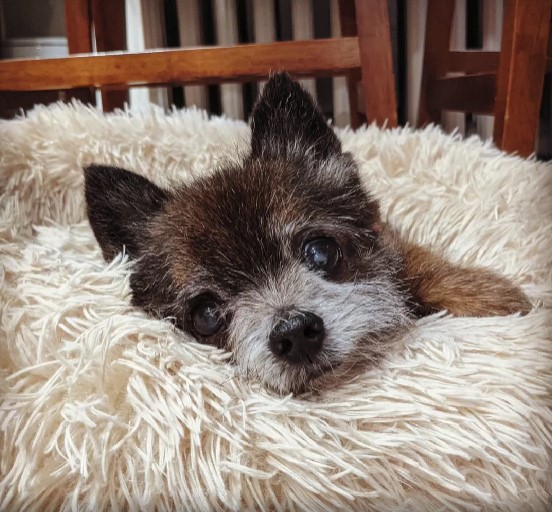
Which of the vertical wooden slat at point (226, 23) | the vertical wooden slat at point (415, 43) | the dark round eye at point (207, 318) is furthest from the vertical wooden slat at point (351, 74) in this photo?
the dark round eye at point (207, 318)

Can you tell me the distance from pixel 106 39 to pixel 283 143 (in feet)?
1.33

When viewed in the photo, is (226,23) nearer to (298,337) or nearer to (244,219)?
(244,219)

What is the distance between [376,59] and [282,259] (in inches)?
22.1

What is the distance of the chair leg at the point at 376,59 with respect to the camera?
1.14m

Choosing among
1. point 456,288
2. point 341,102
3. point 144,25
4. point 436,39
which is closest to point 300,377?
point 456,288

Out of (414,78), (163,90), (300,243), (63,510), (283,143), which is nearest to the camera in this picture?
(63,510)

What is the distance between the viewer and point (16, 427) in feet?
2.16

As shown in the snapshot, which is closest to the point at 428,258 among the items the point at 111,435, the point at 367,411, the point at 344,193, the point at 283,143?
the point at 344,193

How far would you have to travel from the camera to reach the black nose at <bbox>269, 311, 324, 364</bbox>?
746 millimetres

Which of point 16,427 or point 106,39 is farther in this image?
point 106,39

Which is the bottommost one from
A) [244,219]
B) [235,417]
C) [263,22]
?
[235,417]

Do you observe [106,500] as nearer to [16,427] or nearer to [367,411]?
[16,427]

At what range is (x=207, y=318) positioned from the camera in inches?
→ 35.1

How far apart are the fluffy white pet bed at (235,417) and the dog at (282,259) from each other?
1.7 inches
